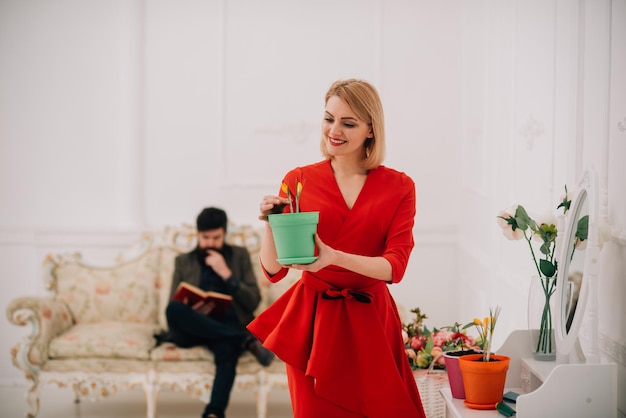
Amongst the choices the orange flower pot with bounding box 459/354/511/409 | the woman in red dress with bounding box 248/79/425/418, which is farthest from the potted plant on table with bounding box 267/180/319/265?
the orange flower pot with bounding box 459/354/511/409

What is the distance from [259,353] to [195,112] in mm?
1748

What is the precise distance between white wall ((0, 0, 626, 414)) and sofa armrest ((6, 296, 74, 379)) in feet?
2.99

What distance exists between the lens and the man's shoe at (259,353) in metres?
4.51

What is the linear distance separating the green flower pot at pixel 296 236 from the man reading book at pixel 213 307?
2578mm

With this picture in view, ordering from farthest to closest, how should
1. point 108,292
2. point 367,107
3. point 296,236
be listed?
1. point 108,292
2. point 367,107
3. point 296,236

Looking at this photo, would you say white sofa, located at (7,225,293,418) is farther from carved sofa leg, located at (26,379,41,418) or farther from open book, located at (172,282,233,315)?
open book, located at (172,282,233,315)

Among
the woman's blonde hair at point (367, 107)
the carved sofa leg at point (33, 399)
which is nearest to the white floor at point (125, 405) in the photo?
the carved sofa leg at point (33, 399)

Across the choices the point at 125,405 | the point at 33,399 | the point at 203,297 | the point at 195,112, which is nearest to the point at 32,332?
the point at 33,399

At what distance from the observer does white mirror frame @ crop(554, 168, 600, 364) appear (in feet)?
6.81

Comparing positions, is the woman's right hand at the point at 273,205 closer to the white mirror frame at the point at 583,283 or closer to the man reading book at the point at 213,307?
the white mirror frame at the point at 583,283

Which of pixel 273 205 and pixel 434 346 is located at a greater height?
pixel 273 205

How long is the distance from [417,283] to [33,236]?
2.43 m

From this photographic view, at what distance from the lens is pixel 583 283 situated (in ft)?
6.98

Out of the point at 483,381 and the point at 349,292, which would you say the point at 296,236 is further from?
the point at 483,381
